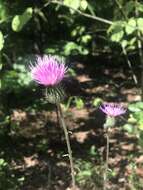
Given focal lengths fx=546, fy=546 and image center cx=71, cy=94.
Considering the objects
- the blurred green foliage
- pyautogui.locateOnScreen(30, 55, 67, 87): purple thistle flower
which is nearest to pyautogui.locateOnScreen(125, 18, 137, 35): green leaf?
the blurred green foliage

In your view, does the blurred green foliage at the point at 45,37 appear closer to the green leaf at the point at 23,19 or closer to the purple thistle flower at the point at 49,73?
the green leaf at the point at 23,19

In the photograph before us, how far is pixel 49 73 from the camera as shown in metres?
2.35

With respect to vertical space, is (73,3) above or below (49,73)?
above

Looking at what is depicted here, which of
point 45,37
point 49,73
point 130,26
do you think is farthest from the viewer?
point 45,37

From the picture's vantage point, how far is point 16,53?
5.12 meters

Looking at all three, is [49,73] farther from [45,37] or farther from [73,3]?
[45,37]

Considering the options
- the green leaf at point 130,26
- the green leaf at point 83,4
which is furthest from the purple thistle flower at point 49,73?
the green leaf at point 130,26

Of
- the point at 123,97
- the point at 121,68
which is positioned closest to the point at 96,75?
the point at 121,68

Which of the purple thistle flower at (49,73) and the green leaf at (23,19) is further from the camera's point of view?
the green leaf at (23,19)

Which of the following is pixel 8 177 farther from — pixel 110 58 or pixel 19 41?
pixel 110 58

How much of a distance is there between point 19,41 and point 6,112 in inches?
27.4

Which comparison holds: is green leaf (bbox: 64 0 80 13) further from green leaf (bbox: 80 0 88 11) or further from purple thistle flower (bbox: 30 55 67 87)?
purple thistle flower (bbox: 30 55 67 87)

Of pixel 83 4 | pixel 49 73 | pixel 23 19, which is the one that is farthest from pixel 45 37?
pixel 49 73

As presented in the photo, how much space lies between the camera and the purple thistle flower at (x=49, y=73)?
7.70 feet
